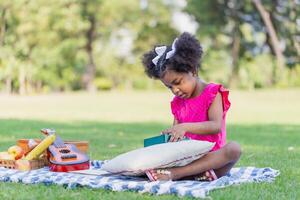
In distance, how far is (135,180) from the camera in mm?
4078

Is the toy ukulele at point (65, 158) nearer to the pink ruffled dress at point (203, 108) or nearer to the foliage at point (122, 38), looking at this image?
the pink ruffled dress at point (203, 108)

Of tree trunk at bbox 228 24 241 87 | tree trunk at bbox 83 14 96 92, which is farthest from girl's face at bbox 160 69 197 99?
tree trunk at bbox 83 14 96 92

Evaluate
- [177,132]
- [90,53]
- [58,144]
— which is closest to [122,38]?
[90,53]

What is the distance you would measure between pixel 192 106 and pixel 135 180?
791 mm

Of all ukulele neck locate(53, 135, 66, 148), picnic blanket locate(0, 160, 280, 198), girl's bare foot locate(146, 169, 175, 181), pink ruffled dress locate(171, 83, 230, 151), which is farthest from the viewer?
ukulele neck locate(53, 135, 66, 148)

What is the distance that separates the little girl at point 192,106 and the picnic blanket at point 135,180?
0.42ft

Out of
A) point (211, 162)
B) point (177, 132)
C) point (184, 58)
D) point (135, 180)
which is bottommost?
point (135, 180)

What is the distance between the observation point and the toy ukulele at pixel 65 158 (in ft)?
14.6

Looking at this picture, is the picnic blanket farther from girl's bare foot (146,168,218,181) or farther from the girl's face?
the girl's face

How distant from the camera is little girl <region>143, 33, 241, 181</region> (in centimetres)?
415

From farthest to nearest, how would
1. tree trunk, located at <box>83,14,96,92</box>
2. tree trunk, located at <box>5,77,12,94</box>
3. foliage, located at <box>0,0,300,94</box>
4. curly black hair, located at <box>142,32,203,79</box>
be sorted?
tree trunk, located at <box>5,77,12,94</box> < tree trunk, located at <box>83,14,96,92</box> < foliage, located at <box>0,0,300,94</box> < curly black hair, located at <box>142,32,203,79</box>

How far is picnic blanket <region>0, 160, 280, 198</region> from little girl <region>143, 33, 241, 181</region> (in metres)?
0.13

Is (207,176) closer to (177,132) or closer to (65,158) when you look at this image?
(177,132)

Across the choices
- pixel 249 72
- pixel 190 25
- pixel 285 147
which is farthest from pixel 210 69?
pixel 285 147
